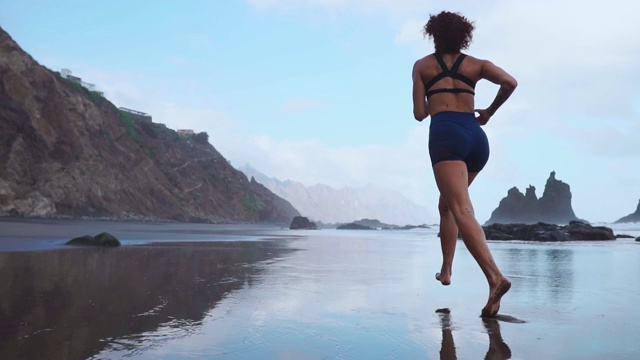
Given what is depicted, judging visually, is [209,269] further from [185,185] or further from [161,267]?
[185,185]

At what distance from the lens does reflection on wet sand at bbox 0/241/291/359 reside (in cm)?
242

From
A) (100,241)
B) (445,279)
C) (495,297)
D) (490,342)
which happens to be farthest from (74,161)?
(490,342)

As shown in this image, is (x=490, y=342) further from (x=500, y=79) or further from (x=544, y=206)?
(x=544, y=206)

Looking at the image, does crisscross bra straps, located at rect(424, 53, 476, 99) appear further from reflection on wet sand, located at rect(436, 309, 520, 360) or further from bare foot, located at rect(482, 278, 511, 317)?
reflection on wet sand, located at rect(436, 309, 520, 360)

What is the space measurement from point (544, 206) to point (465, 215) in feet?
320

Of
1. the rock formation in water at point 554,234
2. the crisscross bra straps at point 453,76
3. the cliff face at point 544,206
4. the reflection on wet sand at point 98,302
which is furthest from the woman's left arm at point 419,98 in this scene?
the cliff face at point 544,206

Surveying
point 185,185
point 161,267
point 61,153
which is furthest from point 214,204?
point 161,267

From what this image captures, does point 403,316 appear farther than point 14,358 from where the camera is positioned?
Yes

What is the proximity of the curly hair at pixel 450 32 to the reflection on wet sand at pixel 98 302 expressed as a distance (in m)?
2.66

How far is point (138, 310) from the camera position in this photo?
3.34 metres

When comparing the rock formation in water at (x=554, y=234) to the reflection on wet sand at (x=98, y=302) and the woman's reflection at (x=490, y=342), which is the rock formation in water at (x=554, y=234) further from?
the woman's reflection at (x=490, y=342)

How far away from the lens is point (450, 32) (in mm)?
3748

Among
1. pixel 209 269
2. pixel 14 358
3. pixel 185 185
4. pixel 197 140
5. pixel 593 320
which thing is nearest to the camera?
pixel 14 358

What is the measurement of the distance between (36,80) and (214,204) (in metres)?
38.9
